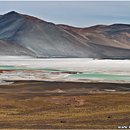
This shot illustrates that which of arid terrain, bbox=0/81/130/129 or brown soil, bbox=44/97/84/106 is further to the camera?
brown soil, bbox=44/97/84/106

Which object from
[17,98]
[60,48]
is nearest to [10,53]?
[60,48]

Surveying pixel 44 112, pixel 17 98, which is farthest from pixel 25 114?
pixel 17 98

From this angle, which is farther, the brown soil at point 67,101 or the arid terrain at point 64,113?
the brown soil at point 67,101

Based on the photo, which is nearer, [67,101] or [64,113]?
[64,113]

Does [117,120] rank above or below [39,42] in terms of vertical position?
below

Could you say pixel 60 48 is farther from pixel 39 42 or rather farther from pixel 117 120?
pixel 117 120

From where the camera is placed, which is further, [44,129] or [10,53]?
[10,53]

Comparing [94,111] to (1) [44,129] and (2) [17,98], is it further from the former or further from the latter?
(2) [17,98]

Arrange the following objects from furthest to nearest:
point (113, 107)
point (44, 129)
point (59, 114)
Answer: point (113, 107)
point (59, 114)
point (44, 129)

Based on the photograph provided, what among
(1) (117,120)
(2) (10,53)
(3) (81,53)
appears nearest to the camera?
(1) (117,120)
